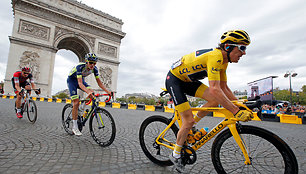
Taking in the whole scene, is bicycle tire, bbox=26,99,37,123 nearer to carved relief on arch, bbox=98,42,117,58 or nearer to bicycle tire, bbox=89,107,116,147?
bicycle tire, bbox=89,107,116,147

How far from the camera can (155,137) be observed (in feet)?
8.38

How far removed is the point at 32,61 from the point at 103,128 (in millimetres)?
24202

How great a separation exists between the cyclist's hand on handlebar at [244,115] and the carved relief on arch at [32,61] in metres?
25.9

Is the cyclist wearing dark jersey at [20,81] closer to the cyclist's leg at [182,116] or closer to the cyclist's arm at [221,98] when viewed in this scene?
the cyclist's leg at [182,116]

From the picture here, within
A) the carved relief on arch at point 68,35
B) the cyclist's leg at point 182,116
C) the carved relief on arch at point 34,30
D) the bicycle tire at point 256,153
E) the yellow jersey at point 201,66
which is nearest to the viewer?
the bicycle tire at point 256,153

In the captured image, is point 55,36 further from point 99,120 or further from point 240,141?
point 240,141

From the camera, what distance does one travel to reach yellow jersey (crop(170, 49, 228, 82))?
1818 millimetres

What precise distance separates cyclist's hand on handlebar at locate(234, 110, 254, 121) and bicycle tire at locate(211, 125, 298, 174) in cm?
14

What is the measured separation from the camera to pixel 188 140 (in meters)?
2.15

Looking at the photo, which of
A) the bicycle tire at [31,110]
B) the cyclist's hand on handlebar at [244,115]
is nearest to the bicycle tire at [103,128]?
the cyclist's hand on handlebar at [244,115]

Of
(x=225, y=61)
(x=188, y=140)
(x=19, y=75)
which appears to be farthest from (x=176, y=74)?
(x=19, y=75)

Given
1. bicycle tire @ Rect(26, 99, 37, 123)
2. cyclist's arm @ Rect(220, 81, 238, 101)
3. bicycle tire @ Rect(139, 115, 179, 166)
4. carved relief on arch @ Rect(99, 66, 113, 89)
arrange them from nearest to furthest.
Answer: cyclist's arm @ Rect(220, 81, 238, 101), bicycle tire @ Rect(139, 115, 179, 166), bicycle tire @ Rect(26, 99, 37, 123), carved relief on arch @ Rect(99, 66, 113, 89)

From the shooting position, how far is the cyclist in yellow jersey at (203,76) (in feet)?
5.88

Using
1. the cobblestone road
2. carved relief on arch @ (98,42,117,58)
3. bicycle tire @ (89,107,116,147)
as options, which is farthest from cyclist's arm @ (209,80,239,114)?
carved relief on arch @ (98,42,117,58)
